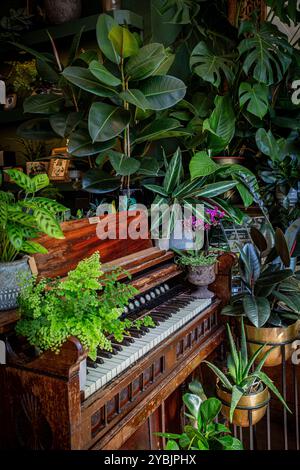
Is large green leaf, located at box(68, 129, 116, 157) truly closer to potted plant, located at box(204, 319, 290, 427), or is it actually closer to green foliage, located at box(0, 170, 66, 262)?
green foliage, located at box(0, 170, 66, 262)

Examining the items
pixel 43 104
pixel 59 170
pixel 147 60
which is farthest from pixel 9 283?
pixel 59 170

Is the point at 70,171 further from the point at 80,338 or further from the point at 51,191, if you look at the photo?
the point at 80,338

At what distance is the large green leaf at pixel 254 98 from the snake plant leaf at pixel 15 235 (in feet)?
6.23

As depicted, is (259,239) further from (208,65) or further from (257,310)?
(208,65)

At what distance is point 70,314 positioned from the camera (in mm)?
1043

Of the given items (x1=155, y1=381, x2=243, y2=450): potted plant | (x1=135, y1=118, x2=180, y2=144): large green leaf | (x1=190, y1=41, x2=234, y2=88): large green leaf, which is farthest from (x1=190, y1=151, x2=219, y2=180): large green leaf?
(x1=155, y1=381, x2=243, y2=450): potted plant

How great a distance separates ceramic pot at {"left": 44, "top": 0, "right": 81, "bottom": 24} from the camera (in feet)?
9.80

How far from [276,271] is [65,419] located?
3.85 feet

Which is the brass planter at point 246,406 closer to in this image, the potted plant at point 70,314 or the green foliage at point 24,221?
the potted plant at point 70,314

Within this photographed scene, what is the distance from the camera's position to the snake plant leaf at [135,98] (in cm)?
196

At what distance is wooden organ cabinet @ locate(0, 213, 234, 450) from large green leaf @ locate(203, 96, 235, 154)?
34.1 inches

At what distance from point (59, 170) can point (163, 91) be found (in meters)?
1.38

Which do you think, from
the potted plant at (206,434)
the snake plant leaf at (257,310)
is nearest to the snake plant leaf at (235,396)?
the potted plant at (206,434)

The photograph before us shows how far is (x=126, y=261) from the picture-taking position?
1.74 meters
